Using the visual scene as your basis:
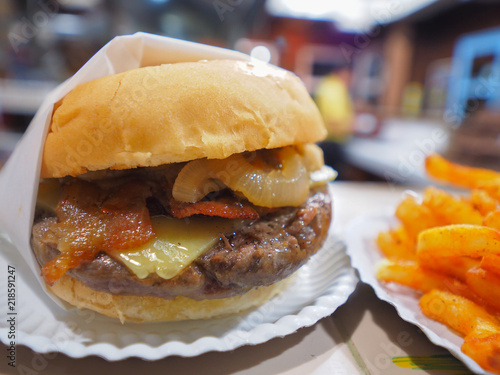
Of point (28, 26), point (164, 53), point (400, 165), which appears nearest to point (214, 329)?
point (164, 53)

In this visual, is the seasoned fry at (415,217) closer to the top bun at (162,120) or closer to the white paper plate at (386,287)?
the white paper plate at (386,287)

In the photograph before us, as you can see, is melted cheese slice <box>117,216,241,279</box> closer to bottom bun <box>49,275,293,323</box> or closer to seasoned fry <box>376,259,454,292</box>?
bottom bun <box>49,275,293,323</box>

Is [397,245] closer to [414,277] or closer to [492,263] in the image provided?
[414,277]

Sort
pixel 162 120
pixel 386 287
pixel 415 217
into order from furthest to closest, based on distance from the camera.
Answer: pixel 415 217, pixel 386 287, pixel 162 120

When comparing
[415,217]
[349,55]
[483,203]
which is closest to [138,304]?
[415,217]

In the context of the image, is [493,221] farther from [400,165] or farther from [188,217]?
[400,165]

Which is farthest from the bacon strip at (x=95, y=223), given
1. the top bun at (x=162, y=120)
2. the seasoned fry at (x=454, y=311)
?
the seasoned fry at (x=454, y=311)

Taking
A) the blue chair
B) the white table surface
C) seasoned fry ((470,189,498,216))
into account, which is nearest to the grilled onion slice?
the white table surface
